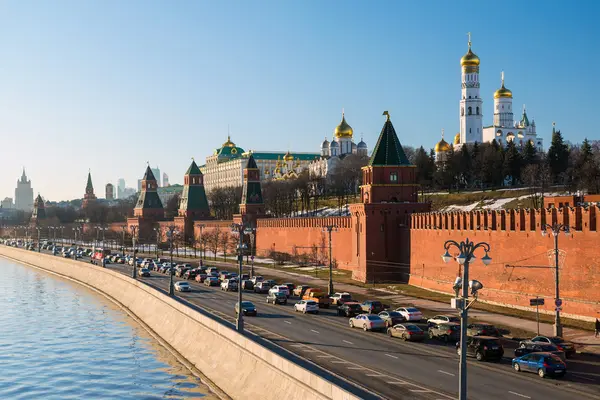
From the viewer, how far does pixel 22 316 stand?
57312mm

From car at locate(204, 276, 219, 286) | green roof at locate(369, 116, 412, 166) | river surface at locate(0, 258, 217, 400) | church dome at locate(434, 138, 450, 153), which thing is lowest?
river surface at locate(0, 258, 217, 400)

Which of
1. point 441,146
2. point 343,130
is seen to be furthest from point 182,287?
point 343,130

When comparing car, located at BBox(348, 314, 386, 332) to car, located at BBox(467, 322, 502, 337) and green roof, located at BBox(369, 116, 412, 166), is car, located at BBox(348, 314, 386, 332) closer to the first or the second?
car, located at BBox(467, 322, 502, 337)

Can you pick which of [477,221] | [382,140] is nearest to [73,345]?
[477,221]

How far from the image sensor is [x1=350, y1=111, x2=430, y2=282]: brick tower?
62.5 meters

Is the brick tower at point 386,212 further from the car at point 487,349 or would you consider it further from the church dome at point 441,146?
the church dome at point 441,146

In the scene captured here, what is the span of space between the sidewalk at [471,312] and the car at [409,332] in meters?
6.48

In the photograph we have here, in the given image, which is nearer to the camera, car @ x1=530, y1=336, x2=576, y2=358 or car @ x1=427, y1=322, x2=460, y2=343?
car @ x1=530, y1=336, x2=576, y2=358

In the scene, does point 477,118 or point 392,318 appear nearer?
point 392,318

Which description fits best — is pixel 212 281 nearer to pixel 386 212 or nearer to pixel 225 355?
pixel 386 212

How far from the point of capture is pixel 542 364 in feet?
88.7

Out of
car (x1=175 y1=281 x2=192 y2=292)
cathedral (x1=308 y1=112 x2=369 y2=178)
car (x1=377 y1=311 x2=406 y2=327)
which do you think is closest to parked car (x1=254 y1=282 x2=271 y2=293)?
car (x1=175 y1=281 x2=192 y2=292)

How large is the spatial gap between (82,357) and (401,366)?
63.6ft

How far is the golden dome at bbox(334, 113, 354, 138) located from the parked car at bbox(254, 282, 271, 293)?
122357 millimetres
